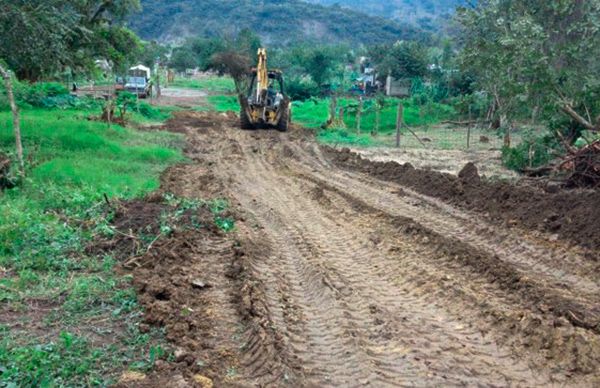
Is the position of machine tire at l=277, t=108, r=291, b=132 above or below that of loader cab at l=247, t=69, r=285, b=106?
below

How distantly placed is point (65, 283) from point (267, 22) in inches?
4798

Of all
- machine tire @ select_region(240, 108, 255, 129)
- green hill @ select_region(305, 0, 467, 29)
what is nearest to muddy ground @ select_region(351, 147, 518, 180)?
machine tire @ select_region(240, 108, 255, 129)

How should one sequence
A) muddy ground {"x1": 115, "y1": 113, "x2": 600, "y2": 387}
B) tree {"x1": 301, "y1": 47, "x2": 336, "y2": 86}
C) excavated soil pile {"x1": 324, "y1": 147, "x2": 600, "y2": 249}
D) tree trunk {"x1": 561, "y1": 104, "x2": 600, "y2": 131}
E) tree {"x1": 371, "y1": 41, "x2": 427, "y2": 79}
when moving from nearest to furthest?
muddy ground {"x1": 115, "y1": 113, "x2": 600, "y2": 387}, excavated soil pile {"x1": 324, "y1": 147, "x2": 600, "y2": 249}, tree trunk {"x1": 561, "y1": 104, "x2": 600, "y2": 131}, tree {"x1": 371, "y1": 41, "x2": 427, "y2": 79}, tree {"x1": 301, "y1": 47, "x2": 336, "y2": 86}

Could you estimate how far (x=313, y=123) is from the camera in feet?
103

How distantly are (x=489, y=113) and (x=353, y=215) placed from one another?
2170 cm

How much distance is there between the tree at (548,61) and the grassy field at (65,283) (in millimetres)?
9636

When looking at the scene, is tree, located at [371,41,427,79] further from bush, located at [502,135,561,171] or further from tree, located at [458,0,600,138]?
bush, located at [502,135,561,171]

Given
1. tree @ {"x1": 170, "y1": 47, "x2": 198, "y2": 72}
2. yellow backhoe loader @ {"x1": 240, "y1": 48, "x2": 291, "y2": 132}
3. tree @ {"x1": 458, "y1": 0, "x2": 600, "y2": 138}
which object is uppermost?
tree @ {"x1": 170, "y1": 47, "x2": 198, "y2": 72}

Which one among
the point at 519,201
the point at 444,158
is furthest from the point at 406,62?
the point at 519,201

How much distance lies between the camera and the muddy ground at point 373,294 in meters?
5.18

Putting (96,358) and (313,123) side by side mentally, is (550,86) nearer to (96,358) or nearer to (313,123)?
(96,358)

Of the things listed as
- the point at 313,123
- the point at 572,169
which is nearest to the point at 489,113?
the point at 313,123

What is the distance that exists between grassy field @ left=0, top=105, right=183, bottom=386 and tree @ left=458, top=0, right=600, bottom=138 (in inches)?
379

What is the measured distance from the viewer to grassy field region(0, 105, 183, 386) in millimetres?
4840
